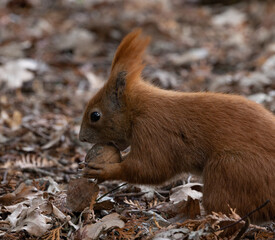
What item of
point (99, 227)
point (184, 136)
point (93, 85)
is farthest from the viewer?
point (93, 85)

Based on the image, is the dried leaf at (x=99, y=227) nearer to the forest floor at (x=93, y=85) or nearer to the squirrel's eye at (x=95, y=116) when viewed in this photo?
the forest floor at (x=93, y=85)

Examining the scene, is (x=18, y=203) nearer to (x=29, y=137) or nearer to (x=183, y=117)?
(x=183, y=117)

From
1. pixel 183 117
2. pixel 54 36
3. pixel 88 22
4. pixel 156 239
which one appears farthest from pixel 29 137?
pixel 88 22

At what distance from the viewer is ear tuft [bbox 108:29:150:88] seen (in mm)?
3584

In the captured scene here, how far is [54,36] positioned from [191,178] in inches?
206

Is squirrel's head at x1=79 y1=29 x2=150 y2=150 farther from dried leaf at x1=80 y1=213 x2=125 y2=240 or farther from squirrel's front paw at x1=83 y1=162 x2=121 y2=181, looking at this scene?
dried leaf at x1=80 y1=213 x2=125 y2=240

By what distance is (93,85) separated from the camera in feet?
21.6

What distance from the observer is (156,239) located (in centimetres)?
268

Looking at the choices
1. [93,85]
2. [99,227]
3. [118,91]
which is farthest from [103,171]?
[93,85]

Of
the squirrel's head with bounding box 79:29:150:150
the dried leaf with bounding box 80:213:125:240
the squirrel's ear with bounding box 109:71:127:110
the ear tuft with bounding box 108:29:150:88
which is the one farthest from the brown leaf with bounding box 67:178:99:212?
the ear tuft with bounding box 108:29:150:88

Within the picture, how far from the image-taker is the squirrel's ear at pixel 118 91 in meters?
3.62

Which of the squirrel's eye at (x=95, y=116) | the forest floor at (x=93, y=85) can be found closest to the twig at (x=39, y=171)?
the forest floor at (x=93, y=85)

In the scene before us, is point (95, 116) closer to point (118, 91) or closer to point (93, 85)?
point (118, 91)

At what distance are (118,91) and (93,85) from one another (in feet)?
9.85
